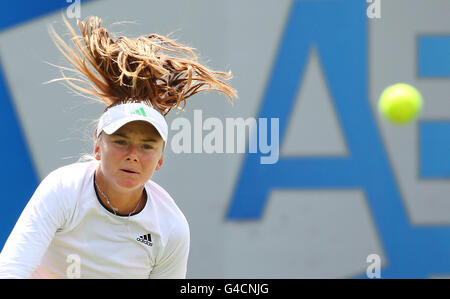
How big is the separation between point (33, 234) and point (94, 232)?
0.35 m

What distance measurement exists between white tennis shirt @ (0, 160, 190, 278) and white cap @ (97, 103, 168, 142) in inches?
10.6

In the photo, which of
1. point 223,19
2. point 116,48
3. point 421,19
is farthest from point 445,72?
point 116,48

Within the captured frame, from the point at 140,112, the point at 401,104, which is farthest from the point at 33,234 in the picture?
the point at 401,104

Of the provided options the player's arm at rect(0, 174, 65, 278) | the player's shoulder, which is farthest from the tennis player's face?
the player's arm at rect(0, 174, 65, 278)

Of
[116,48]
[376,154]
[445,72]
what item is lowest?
[116,48]

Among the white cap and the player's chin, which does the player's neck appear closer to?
the player's chin

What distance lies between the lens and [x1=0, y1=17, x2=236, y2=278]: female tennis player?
2.87 m

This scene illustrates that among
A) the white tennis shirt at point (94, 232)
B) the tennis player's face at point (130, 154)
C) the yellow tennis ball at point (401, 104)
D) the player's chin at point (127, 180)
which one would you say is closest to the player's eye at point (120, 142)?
the tennis player's face at point (130, 154)

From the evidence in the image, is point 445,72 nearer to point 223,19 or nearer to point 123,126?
point 223,19

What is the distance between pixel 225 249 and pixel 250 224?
28 centimetres

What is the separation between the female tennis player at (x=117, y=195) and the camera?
2873mm

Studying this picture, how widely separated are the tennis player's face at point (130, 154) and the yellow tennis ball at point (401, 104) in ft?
9.64

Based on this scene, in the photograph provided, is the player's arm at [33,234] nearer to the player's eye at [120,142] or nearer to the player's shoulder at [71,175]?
the player's shoulder at [71,175]

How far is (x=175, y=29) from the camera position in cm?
572
